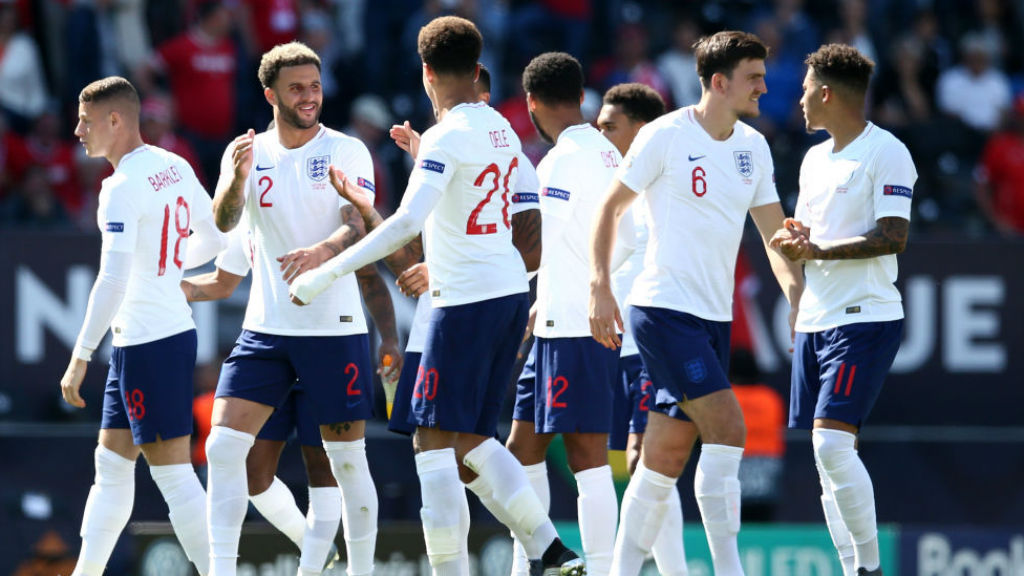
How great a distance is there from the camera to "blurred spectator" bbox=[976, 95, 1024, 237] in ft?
48.7

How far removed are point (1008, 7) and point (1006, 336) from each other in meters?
5.27

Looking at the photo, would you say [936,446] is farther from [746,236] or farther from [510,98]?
[510,98]

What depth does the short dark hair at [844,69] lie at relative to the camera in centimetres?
770

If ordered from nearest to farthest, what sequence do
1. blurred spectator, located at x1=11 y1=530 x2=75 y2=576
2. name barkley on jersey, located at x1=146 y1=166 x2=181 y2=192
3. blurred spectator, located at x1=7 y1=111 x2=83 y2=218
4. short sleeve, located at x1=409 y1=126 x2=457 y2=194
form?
short sleeve, located at x1=409 y1=126 x2=457 y2=194 < name barkley on jersey, located at x1=146 y1=166 x2=181 y2=192 < blurred spectator, located at x1=11 y1=530 x2=75 y2=576 < blurred spectator, located at x1=7 y1=111 x2=83 y2=218

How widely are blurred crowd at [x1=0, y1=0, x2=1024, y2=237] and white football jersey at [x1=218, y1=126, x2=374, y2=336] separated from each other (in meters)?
5.60

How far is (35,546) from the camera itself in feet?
37.6

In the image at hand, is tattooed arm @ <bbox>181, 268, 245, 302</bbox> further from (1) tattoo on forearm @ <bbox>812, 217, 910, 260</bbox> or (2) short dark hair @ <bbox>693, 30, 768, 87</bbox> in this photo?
(1) tattoo on forearm @ <bbox>812, 217, 910, 260</bbox>

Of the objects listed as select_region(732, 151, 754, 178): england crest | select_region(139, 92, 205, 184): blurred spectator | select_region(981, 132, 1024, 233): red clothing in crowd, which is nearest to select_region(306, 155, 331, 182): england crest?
select_region(732, 151, 754, 178): england crest

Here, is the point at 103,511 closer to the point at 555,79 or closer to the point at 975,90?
the point at 555,79

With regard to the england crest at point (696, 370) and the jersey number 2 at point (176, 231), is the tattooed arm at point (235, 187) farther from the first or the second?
the england crest at point (696, 370)

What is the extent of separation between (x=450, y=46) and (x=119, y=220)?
185cm

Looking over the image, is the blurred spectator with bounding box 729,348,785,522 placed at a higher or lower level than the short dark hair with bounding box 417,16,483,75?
lower

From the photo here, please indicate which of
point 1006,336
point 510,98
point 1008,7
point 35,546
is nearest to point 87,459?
point 35,546

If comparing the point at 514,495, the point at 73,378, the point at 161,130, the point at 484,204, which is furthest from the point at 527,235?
the point at 161,130
